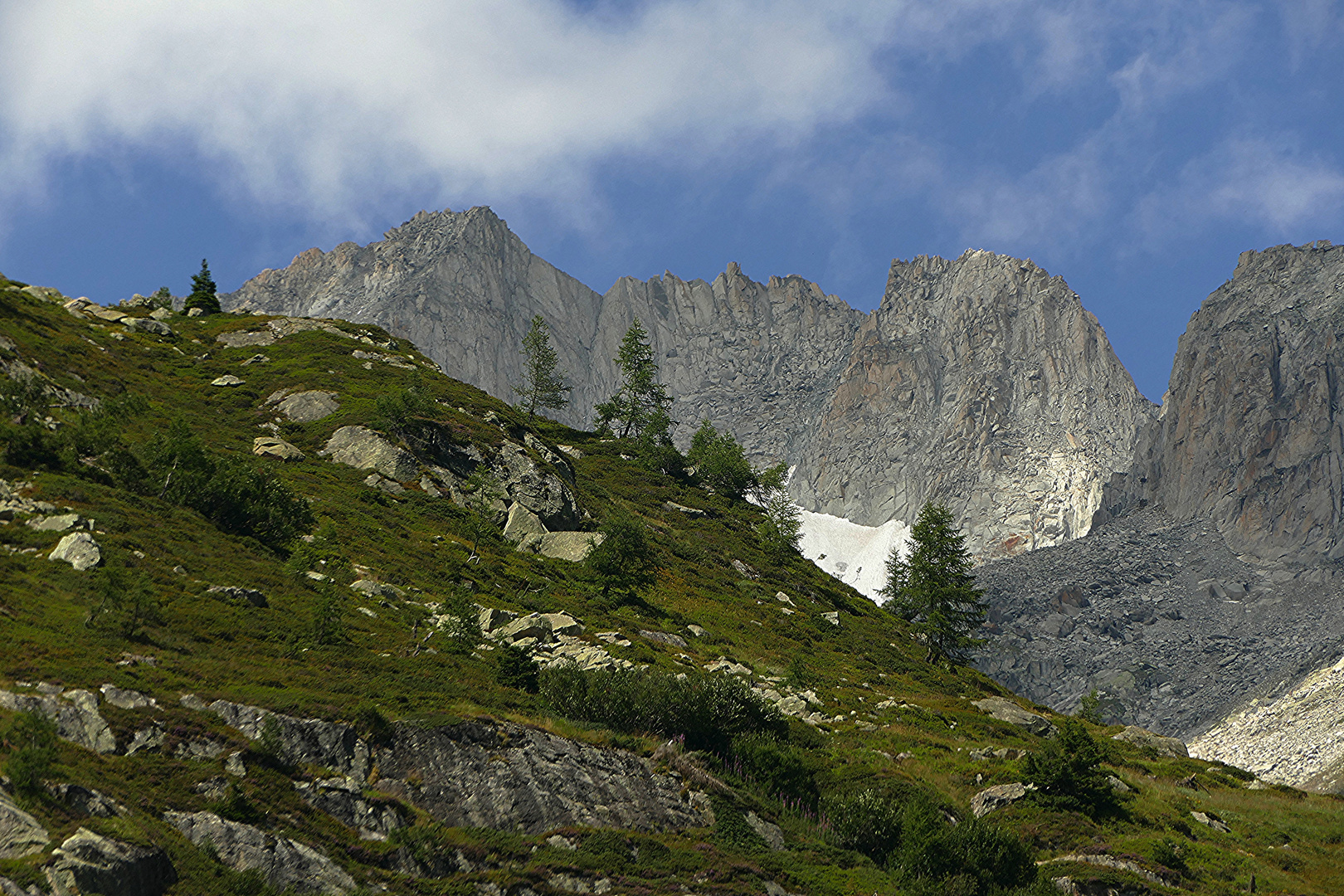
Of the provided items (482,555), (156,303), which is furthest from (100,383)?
(156,303)

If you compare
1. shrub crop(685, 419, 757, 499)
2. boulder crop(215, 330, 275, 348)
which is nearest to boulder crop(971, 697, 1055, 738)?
shrub crop(685, 419, 757, 499)

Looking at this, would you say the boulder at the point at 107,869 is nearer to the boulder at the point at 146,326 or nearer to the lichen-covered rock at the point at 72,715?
the lichen-covered rock at the point at 72,715

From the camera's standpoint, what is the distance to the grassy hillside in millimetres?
23031

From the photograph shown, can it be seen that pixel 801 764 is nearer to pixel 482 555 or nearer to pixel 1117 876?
pixel 1117 876

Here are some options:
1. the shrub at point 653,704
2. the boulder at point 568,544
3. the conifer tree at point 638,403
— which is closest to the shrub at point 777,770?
the shrub at point 653,704

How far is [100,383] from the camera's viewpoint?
65.6 metres

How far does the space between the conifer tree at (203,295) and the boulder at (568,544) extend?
6672 cm

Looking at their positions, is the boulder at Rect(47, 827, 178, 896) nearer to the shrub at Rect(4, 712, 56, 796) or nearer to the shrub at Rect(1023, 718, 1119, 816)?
the shrub at Rect(4, 712, 56, 796)

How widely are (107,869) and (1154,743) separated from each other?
204 ft

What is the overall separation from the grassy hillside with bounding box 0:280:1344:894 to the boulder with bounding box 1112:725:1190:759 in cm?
333

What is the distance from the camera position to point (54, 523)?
119 ft

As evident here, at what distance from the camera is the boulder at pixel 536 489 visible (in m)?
75.1

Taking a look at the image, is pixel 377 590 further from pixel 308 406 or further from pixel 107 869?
pixel 308 406

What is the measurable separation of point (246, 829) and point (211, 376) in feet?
243
